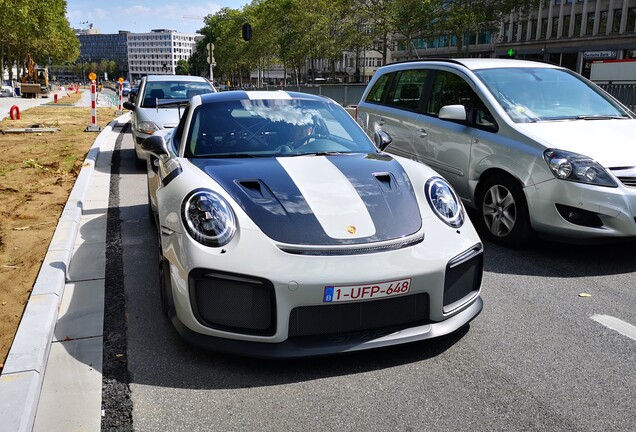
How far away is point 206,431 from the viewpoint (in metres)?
2.61

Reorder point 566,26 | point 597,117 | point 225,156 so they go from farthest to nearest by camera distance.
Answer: point 566,26, point 597,117, point 225,156

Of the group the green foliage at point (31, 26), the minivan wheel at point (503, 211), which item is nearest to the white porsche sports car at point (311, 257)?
the minivan wheel at point (503, 211)

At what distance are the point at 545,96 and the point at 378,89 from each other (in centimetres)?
257

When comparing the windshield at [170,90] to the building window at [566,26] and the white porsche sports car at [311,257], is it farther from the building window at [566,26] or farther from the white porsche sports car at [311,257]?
the building window at [566,26]

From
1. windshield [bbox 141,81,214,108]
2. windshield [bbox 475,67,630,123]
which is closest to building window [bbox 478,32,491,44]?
windshield [bbox 141,81,214,108]

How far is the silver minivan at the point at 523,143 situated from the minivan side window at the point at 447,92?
0.04 feet

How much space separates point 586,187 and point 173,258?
132 inches

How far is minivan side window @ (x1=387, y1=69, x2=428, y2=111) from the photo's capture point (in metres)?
6.94

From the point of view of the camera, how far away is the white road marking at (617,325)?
143 inches

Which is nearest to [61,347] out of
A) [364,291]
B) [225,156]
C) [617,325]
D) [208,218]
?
[208,218]

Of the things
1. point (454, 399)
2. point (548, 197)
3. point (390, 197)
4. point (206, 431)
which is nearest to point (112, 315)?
point (206, 431)

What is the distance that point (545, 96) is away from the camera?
5887 mm

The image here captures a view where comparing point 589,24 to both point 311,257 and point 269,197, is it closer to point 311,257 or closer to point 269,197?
point 269,197

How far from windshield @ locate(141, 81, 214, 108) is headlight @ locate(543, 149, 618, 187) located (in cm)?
774
